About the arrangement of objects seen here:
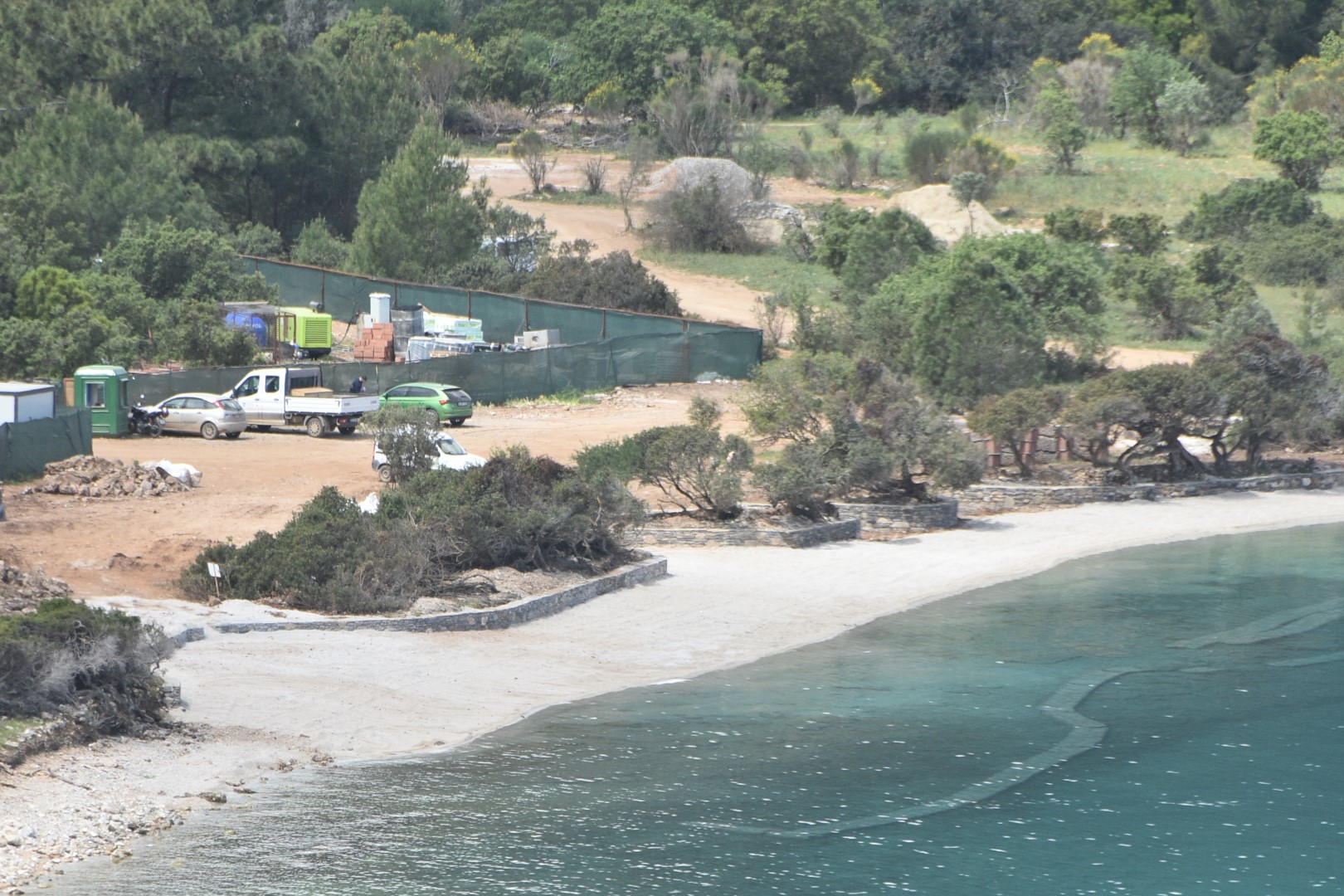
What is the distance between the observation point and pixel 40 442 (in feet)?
107

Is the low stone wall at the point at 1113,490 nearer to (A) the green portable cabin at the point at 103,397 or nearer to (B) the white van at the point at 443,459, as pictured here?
(B) the white van at the point at 443,459

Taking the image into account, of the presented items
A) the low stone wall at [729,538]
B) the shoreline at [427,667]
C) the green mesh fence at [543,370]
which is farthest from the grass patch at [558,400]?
the low stone wall at [729,538]

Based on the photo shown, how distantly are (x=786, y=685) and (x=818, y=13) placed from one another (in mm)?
84868

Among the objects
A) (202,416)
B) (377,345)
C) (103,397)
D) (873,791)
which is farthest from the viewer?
(377,345)

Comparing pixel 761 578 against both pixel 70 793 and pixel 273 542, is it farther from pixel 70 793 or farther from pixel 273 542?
pixel 70 793

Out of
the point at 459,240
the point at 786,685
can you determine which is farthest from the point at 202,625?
the point at 459,240

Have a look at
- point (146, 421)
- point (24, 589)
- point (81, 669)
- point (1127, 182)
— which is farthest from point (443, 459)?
point (1127, 182)

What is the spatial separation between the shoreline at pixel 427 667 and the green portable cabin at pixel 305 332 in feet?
84.0

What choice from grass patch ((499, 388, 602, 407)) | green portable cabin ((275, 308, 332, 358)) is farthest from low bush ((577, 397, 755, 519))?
green portable cabin ((275, 308, 332, 358))

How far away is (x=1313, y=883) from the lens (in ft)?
50.4

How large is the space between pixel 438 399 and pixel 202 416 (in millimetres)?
5839

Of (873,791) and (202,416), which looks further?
(202,416)

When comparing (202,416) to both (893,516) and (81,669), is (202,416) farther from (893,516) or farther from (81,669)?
(81,669)

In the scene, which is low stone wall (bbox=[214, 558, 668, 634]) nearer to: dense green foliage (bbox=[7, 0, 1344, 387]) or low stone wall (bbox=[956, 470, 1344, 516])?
low stone wall (bbox=[956, 470, 1344, 516])
